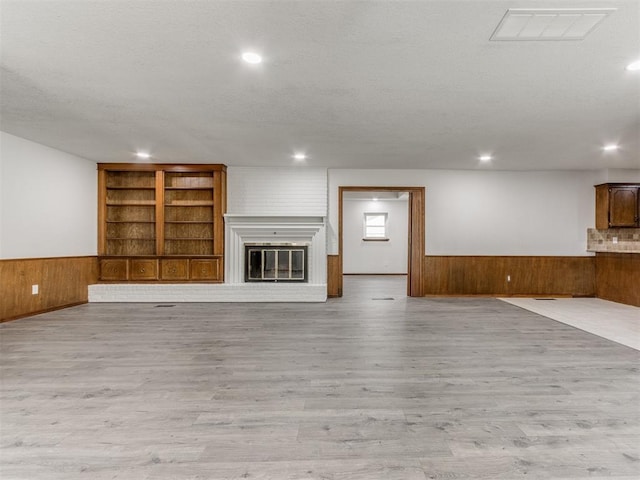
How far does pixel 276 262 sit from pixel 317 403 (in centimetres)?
417

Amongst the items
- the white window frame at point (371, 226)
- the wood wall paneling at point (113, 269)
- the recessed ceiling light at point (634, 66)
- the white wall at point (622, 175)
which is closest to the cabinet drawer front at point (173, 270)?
the wood wall paneling at point (113, 269)

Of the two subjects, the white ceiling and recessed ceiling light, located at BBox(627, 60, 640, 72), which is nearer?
the white ceiling

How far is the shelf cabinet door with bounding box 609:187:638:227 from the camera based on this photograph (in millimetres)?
6340

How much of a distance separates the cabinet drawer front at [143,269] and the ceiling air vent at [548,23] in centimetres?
596

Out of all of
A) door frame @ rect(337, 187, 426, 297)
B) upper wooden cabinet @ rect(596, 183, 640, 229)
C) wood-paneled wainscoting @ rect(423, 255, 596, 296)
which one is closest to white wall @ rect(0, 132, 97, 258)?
door frame @ rect(337, 187, 426, 297)

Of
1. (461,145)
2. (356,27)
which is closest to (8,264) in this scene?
(356,27)

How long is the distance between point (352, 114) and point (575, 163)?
4.86 m

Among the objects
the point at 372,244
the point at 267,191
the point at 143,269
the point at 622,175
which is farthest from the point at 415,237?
the point at 143,269

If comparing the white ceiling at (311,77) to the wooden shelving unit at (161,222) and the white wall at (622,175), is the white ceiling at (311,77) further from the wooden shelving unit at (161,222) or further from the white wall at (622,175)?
the white wall at (622,175)

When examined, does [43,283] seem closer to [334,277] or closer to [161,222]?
[161,222]

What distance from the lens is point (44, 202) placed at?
4996 mm

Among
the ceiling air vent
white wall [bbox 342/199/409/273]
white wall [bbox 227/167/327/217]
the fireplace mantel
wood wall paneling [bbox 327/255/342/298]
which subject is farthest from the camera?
white wall [bbox 342/199/409/273]

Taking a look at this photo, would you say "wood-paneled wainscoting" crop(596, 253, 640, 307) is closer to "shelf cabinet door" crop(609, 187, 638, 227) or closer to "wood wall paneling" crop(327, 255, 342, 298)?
"shelf cabinet door" crop(609, 187, 638, 227)

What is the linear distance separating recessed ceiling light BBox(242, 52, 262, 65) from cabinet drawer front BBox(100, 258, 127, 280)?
4929 mm
